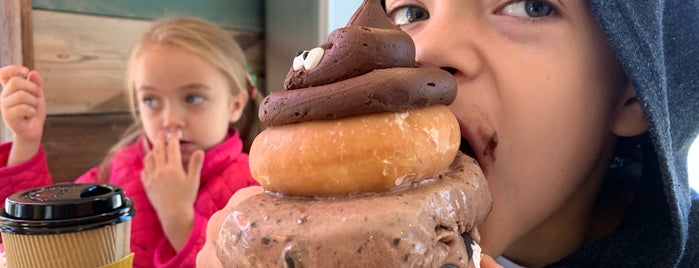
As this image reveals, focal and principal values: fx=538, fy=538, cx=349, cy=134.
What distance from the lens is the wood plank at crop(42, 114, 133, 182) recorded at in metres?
2.08

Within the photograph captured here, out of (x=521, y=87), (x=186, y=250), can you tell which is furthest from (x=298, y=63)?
(x=186, y=250)

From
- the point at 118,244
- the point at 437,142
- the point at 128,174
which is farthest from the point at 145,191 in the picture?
the point at 437,142

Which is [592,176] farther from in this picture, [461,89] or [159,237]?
[159,237]

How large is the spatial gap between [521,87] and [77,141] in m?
1.89

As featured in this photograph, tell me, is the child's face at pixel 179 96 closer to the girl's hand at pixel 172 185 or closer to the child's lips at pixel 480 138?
the girl's hand at pixel 172 185

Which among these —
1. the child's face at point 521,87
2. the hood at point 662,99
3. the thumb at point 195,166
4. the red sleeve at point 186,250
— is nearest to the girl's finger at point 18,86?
the thumb at point 195,166

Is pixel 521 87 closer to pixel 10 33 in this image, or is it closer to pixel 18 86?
pixel 18 86

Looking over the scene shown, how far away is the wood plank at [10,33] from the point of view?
1844 millimetres

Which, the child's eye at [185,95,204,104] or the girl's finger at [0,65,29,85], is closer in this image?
the girl's finger at [0,65,29,85]

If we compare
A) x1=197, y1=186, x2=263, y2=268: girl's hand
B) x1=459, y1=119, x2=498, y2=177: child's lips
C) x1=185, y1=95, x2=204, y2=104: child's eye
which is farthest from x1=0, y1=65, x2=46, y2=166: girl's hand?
x1=459, y1=119, x2=498, y2=177: child's lips

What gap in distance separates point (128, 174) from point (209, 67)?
1.67 feet

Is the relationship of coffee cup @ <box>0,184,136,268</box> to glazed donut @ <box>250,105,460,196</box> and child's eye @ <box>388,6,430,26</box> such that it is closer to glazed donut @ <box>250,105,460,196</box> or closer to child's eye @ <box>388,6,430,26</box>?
glazed donut @ <box>250,105,460,196</box>

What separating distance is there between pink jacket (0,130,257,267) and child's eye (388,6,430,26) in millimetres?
1064

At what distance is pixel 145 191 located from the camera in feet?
6.50
